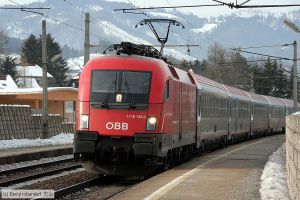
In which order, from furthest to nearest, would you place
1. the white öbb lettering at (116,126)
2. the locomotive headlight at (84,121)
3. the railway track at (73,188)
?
1. the locomotive headlight at (84,121)
2. the white öbb lettering at (116,126)
3. the railway track at (73,188)

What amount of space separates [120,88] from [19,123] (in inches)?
782

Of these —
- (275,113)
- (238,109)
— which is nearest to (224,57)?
(275,113)

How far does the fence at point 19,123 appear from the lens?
32.2 meters

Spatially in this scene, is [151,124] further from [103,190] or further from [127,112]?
[103,190]

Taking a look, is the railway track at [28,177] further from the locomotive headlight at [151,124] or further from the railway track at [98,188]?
the locomotive headlight at [151,124]

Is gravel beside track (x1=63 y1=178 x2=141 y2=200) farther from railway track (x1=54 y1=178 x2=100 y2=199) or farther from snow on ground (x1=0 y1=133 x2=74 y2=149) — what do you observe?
snow on ground (x1=0 y1=133 x2=74 y2=149)

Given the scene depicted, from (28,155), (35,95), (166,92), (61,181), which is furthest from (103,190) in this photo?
(35,95)

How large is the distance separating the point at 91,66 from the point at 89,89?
27.1 inches

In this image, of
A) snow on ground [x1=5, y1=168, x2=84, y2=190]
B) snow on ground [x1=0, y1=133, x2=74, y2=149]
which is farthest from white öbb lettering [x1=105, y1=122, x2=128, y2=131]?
snow on ground [x1=0, y1=133, x2=74, y2=149]

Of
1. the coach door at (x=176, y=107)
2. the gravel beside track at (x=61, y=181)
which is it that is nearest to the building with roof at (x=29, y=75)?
the gravel beside track at (x=61, y=181)

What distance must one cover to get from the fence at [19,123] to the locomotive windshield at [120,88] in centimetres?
1754

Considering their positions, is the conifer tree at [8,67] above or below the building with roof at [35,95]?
above

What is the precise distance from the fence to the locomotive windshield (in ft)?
57.6

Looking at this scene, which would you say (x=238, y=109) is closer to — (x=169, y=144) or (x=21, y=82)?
(x=169, y=144)
